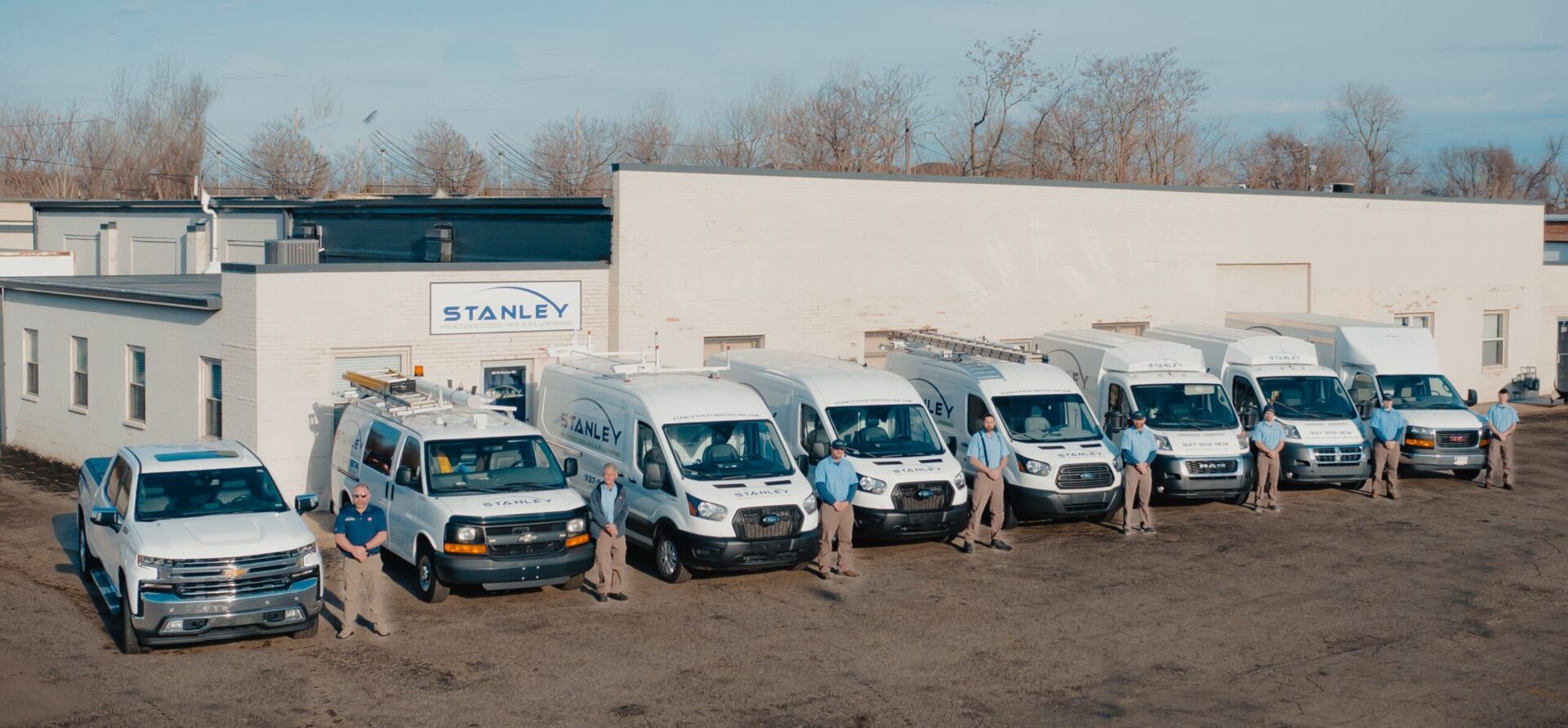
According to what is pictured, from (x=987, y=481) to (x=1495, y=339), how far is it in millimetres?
22978

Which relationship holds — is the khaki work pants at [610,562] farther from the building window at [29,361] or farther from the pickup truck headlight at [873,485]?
the building window at [29,361]

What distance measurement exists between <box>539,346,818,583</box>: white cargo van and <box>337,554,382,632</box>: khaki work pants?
11.1 feet

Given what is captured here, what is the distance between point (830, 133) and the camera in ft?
175

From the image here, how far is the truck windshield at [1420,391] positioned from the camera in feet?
76.4

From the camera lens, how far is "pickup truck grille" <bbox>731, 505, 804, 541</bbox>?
50.6 feet

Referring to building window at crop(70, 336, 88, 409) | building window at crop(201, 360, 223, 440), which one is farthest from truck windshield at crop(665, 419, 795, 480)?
building window at crop(70, 336, 88, 409)

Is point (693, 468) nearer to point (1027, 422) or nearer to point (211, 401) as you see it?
point (1027, 422)

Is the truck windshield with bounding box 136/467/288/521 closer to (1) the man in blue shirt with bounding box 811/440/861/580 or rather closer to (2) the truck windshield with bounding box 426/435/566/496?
(2) the truck windshield with bounding box 426/435/566/496

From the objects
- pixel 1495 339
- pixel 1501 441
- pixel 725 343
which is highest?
pixel 725 343

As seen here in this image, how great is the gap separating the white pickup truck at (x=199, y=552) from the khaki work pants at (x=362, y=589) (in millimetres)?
329

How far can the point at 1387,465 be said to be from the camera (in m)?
21.7

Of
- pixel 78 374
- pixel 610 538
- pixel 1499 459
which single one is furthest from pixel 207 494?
pixel 1499 459

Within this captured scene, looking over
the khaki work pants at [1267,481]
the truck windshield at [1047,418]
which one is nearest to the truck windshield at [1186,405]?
the khaki work pants at [1267,481]

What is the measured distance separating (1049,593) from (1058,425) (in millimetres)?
4258
